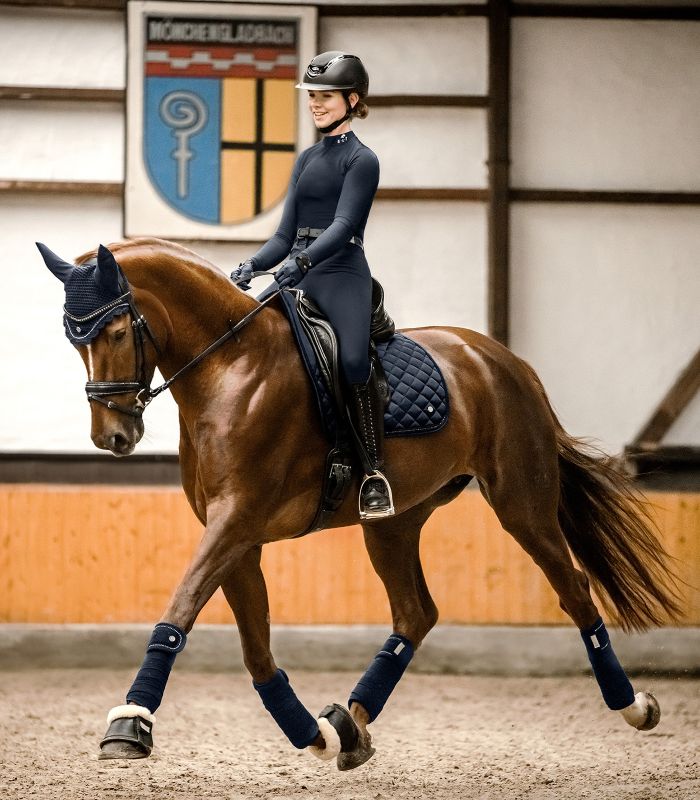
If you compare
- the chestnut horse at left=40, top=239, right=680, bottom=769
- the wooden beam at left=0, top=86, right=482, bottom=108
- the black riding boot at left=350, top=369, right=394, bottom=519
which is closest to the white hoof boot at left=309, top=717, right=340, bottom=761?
the chestnut horse at left=40, top=239, right=680, bottom=769

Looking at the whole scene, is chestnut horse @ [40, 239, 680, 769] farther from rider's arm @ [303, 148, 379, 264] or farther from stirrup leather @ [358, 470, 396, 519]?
rider's arm @ [303, 148, 379, 264]

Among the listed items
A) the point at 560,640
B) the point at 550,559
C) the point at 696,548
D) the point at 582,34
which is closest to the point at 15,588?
the point at 560,640

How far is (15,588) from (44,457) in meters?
0.85

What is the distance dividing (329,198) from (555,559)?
166cm

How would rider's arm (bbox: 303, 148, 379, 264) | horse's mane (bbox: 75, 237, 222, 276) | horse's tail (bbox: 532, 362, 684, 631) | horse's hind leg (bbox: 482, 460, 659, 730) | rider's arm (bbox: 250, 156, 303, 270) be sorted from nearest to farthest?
horse's mane (bbox: 75, 237, 222, 276) → rider's arm (bbox: 303, 148, 379, 264) → rider's arm (bbox: 250, 156, 303, 270) → horse's hind leg (bbox: 482, 460, 659, 730) → horse's tail (bbox: 532, 362, 684, 631)

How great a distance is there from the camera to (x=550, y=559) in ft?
14.3

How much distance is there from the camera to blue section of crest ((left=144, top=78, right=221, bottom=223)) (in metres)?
6.96

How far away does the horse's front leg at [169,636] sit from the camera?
121 inches

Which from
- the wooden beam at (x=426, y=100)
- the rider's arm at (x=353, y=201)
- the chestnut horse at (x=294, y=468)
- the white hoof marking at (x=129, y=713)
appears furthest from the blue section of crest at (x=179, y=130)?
the white hoof marking at (x=129, y=713)

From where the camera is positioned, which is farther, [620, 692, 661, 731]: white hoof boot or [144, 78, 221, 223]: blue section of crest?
[144, 78, 221, 223]: blue section of crest

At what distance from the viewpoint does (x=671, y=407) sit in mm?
7195

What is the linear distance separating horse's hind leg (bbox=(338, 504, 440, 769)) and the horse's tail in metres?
0.60

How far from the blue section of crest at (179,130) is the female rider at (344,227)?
10.5 feet

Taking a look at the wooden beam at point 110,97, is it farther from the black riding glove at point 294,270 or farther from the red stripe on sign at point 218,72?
the black riding glove at point 294,270
